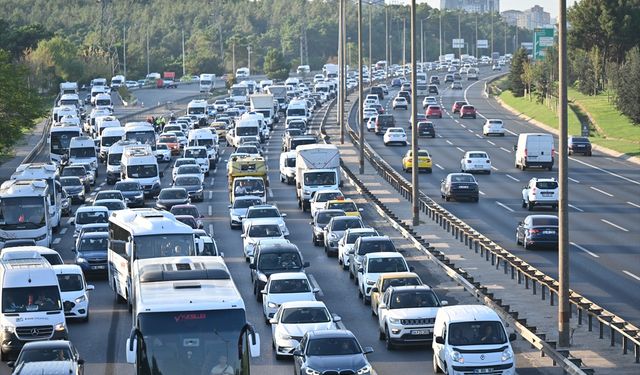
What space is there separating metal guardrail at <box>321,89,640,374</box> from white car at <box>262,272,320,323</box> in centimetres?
459

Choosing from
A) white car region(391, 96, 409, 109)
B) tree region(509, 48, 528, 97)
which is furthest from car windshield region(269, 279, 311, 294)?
tree region(509, 48, 528, 97)

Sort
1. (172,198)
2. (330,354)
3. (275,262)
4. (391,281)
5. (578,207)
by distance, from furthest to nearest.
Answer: (578,207), (172,198), (275,262), (391,281), (330,354)

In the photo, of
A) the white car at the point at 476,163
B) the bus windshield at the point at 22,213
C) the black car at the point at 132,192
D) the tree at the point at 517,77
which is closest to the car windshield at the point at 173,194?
the black car at the point at 132,192

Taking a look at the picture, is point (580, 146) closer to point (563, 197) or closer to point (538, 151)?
point (538, 151)

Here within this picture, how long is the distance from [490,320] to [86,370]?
9.37 m

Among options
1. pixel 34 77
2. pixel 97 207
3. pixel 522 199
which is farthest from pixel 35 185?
pixel 34 77

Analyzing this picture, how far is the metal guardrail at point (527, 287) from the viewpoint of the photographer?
30.8 meters

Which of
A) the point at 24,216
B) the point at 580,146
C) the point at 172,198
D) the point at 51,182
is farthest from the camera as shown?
the point at 580,146

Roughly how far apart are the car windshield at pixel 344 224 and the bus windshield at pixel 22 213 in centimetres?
1111

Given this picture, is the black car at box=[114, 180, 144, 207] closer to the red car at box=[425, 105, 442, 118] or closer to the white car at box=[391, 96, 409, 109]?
the red car at box=[425, 105, 442, 118]

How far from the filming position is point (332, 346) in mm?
29250

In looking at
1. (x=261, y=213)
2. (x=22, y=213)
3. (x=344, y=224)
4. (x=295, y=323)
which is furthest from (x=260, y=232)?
(x=295, y=323)

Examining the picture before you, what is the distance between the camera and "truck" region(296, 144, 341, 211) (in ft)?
212

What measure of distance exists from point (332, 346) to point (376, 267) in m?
11.7
